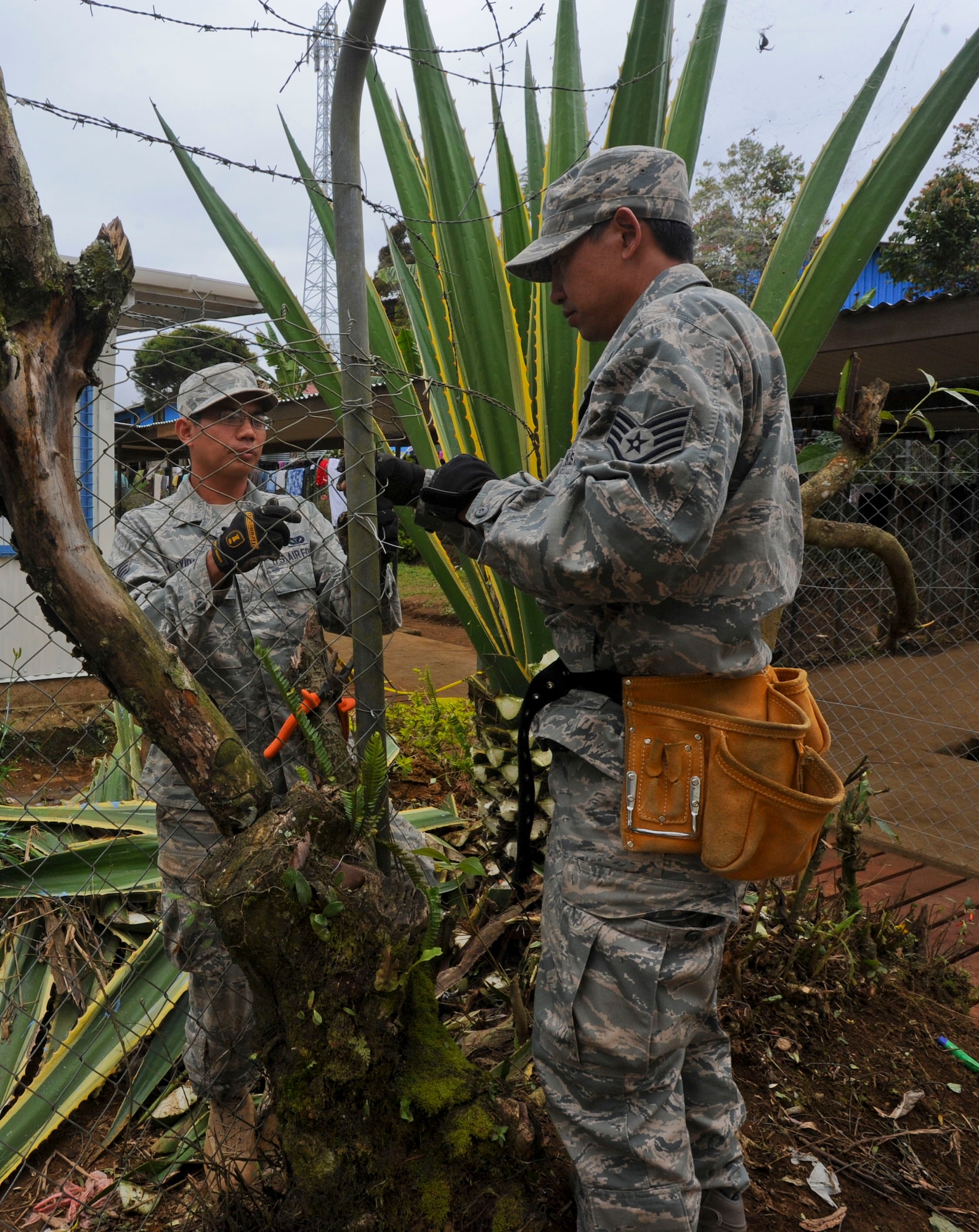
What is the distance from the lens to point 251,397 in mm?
2293

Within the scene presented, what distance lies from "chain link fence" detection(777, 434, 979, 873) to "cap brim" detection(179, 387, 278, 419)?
267cm

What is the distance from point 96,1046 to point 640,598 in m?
2.03

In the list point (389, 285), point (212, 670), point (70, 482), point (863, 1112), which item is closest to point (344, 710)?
point (212, 670)

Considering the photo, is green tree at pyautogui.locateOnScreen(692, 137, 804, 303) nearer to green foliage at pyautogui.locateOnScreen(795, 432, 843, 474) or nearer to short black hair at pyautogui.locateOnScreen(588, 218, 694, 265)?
green foliage at pyautogui.locateOnScreen(795, 432, 843, 474)

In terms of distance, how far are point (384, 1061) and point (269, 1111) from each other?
0.58m

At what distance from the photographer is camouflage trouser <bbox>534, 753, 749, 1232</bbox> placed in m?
1.38

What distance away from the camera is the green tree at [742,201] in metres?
12.0

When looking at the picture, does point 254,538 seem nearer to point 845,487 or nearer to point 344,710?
point 344,710

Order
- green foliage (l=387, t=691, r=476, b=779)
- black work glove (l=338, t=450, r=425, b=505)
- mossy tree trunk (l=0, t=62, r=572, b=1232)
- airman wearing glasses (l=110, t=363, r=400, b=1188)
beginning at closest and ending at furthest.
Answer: mossy tree trunk (l=0, t=62, r=572, b=1232)
black work glove (l=338, t=450, r=425, b=505)
airman wearing glasses (l=110, t=363, r=400, b=1188)
green foliage (l=387, t=691, r=476, b=779)

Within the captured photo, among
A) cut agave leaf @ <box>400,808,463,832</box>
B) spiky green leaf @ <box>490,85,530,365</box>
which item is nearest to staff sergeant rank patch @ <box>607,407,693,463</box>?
spiky green leaf @ <box>490,85,530,365</box>

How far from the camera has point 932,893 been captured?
140 inches

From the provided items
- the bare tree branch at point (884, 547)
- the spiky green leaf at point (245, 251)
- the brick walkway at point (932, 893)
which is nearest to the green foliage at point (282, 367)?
the spiky green leaf at point (245, 251)

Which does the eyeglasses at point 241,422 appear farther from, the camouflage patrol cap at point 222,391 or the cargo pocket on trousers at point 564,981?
the cargo pocket on trousers at point 564,981

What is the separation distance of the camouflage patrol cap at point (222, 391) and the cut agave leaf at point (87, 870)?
4.47ft
